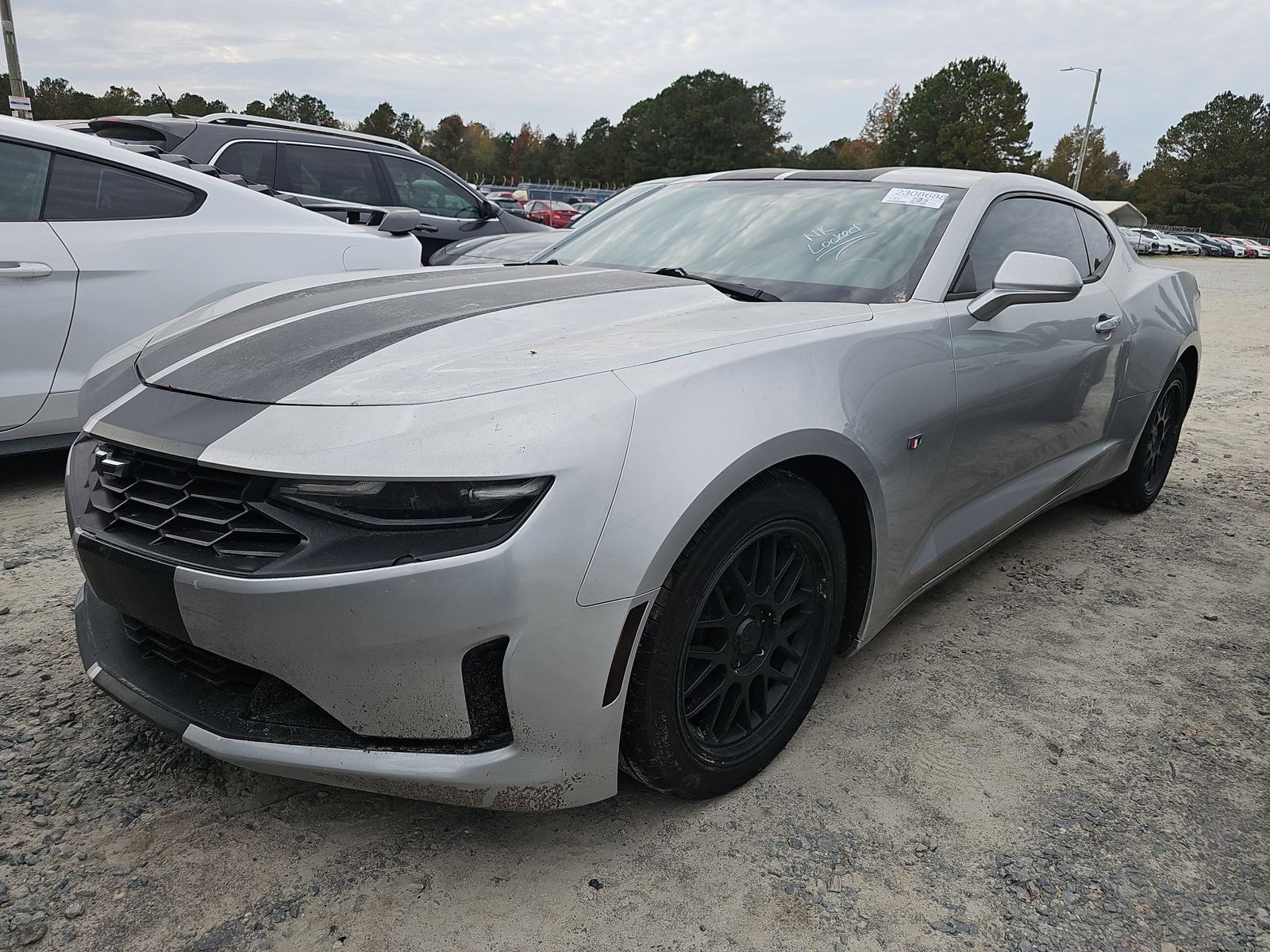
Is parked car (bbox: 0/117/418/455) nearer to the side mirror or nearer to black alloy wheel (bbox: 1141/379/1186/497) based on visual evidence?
the side mirror

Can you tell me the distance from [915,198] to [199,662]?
2.33 meters

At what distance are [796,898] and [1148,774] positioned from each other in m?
1.03

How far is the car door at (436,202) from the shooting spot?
22.2 feet

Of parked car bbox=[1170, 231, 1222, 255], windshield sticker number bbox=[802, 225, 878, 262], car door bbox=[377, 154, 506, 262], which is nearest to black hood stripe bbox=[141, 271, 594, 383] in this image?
windshield sticker number bbox=[802, 225, 878, 262]

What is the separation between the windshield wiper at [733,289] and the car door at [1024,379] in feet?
1.63

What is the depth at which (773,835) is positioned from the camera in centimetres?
190

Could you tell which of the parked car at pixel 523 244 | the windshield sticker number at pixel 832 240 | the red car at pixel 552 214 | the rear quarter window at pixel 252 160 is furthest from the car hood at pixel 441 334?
the red car at pixel 552 214

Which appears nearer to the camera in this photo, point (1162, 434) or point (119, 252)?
point (119, 252)

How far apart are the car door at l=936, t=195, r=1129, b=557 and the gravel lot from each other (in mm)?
497

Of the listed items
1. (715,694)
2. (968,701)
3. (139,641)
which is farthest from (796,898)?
(139,641)

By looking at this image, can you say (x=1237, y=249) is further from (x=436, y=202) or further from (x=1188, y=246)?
(x=436, y=202)

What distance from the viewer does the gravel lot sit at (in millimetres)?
1644

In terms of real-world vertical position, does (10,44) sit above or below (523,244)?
above

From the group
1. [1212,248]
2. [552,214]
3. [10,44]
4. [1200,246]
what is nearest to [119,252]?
[10,44]
